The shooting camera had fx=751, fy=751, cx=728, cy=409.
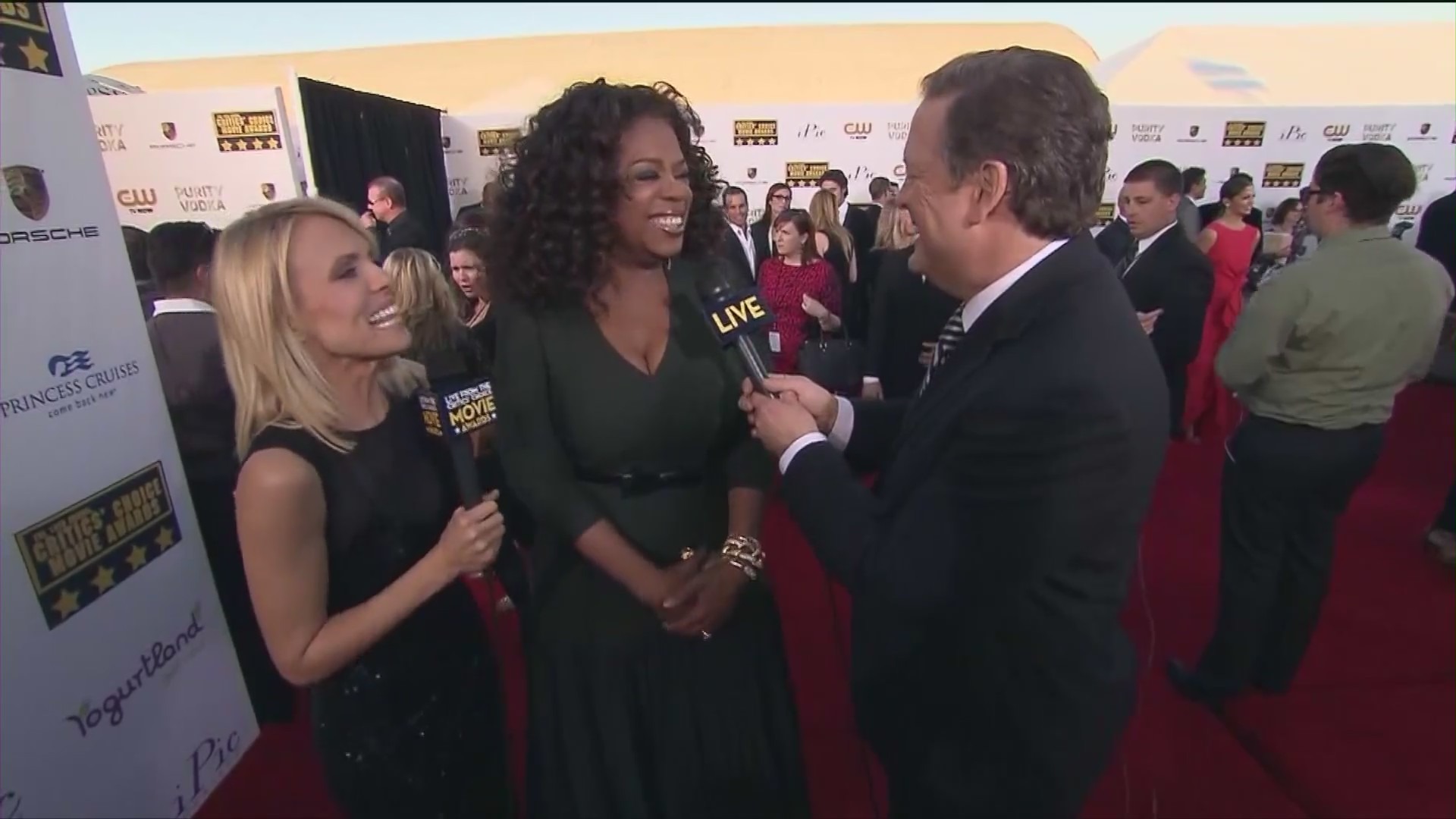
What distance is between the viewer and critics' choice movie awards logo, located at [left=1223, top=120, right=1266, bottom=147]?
8250mm

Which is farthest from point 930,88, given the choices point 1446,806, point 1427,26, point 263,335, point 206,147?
point 1427,26

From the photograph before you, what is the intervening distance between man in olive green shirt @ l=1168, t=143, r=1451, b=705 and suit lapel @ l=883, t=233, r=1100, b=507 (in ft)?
5.43

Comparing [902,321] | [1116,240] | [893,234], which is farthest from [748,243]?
[902,321]

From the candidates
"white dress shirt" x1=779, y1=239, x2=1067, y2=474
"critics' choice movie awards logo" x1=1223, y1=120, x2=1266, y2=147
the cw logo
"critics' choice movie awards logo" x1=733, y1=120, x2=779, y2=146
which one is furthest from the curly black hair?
"critics' choice movie awards logo" x1=1223, y1=120, x2=1266, y2=147

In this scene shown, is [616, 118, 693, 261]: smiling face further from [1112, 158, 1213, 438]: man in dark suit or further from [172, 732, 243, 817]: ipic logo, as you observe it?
[1112, 158, 1213, 438]: man in dark suit

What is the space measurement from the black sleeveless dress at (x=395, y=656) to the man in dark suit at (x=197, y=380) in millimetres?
1443

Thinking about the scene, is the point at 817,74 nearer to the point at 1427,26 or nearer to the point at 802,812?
the point at 1427,26

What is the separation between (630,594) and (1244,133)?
9683 mm

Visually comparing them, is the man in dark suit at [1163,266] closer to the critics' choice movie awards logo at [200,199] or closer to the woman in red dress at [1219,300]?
the woman in red dress at [1219,300]

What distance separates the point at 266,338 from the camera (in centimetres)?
119

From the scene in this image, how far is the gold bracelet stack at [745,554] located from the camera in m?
1.38

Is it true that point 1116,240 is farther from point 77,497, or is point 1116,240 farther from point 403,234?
point 77,497

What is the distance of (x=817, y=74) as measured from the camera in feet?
72.8

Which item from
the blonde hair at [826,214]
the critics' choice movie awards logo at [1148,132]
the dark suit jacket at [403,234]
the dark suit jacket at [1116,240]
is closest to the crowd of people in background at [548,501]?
the dark suit jacket at [1116,240]
